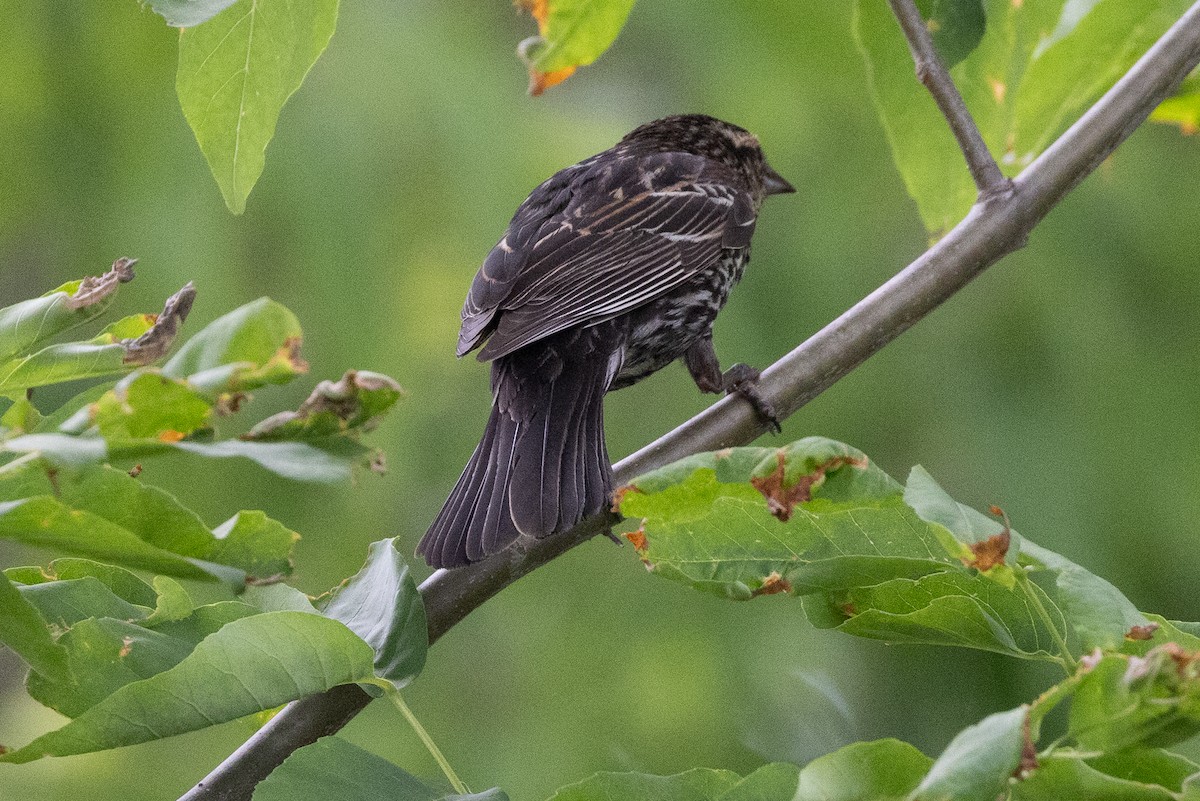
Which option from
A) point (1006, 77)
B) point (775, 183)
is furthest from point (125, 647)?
point (775, 183)

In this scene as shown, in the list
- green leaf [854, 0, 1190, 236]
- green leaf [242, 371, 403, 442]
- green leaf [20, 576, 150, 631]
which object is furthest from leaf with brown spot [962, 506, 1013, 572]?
green leaf [854, 0, 1190, 236]

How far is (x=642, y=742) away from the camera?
12.4 feet

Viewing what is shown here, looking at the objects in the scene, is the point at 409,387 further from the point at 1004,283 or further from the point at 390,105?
the point at 1004,283

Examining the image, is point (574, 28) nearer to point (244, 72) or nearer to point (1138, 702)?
point (244, 72)

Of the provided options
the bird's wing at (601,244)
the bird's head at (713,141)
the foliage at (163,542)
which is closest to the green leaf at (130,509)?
the foliage at (163,542)

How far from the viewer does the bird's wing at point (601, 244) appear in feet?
8.89

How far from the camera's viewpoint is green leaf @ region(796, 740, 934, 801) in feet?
3.34

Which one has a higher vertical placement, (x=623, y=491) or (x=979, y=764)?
(x=623, y=491)

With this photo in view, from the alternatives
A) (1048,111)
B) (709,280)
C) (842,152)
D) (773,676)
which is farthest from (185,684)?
(842,152)

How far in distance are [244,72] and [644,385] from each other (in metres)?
2.69

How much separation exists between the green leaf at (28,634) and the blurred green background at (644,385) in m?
2.46

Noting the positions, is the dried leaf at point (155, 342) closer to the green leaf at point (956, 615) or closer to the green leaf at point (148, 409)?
the green leaf at point (148, 409)

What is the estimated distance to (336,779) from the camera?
1.26 m

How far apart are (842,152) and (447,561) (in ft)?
8.16
